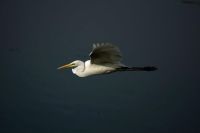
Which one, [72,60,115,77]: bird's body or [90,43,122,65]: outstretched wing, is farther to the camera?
[72,60,115,77]: bird's body

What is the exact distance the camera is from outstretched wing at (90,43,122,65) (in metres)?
3.06

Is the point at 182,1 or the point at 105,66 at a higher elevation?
the point at 182,1

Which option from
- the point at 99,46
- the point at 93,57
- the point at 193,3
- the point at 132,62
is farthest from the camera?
the point at 193,3

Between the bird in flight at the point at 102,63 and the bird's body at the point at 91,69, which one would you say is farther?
the bird's body at the point at 91,69

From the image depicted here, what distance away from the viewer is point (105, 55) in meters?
3.20

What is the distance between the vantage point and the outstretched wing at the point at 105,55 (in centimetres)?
306

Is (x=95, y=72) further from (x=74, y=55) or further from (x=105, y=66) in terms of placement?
(x=74, y=55)

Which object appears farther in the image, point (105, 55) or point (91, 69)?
point (91, 69)

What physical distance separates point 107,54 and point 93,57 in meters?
0.09

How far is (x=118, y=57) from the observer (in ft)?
10.6

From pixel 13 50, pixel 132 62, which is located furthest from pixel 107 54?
pixel 13 50

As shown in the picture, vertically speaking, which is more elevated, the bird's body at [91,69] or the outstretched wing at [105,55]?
the outstretched wing at [105,55]

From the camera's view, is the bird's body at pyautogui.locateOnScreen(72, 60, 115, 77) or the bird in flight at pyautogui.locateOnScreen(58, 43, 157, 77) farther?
the bird's body at pyautogui.locateOnScreen(72, 60, 115, 77)

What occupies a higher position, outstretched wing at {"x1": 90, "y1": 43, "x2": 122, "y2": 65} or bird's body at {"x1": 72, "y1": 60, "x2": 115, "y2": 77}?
outstretched wing at {"x1": 90, "y1": 43, "x2": 122, "y2": 65}
